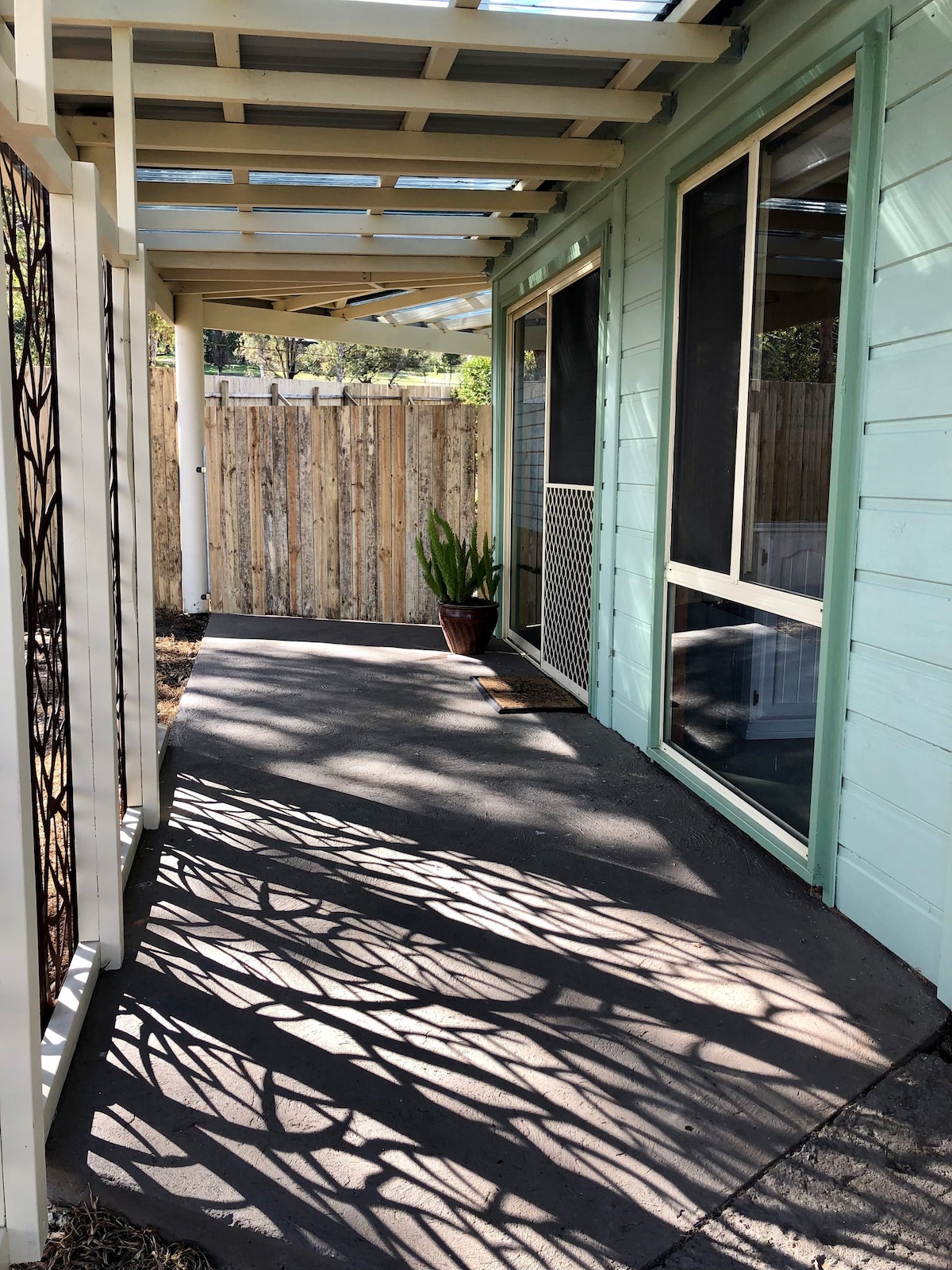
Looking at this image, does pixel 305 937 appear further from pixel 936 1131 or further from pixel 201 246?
pixel 201 246

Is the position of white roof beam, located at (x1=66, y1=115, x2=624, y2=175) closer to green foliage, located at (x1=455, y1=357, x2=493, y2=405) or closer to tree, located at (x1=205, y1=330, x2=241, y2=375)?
green foliage, located at (x1=455, y1=357, x2=493, y2=405)

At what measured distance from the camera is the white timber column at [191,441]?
828cm

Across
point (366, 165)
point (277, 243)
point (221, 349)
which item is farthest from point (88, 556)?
point (221, 349)

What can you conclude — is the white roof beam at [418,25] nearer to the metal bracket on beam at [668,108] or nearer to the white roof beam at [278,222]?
the metal bracket on beam at [668,108]

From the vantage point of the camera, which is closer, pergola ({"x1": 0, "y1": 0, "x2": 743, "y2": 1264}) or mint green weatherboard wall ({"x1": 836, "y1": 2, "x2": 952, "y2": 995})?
pergola ({"x1": 0, "y1": 0, "x2": 743, "y2": 1264})

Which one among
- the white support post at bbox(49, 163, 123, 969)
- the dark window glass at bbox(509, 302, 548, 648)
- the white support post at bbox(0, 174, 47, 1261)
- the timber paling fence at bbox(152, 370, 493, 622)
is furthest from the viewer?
the timber paling fence at bbox(152, 370, 493, 622)

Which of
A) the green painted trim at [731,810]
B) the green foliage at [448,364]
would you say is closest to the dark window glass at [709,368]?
the green painted trim at [731,810]

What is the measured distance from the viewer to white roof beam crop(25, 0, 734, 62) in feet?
10.2

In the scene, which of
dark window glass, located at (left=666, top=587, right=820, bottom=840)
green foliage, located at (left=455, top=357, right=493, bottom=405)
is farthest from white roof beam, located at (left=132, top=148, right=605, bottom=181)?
green foliage, located at (left=455, top=357, right=493, bottom=405)

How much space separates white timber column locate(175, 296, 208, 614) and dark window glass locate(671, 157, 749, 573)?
5.30 metres

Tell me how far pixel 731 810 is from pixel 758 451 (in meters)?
1.26

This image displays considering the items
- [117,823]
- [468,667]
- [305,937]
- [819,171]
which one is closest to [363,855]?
[305,937]

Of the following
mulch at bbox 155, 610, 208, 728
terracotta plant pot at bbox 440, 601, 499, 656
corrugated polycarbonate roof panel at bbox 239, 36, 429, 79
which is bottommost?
mulch at bbox 155, 610, 208, 728

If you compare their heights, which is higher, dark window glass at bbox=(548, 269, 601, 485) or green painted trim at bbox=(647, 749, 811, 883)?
dark window glass at bbox=(548, 269, 601, 485)
